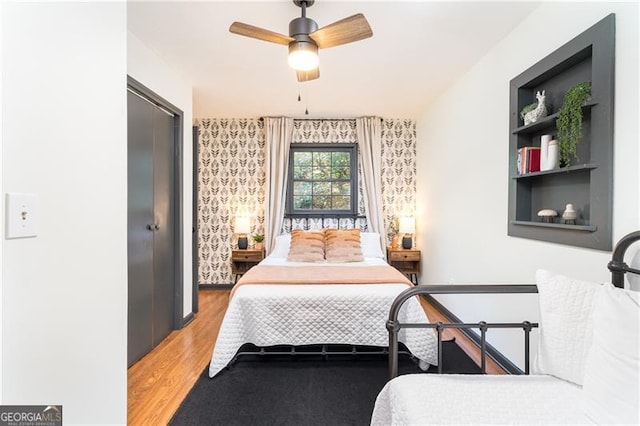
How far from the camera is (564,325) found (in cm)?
121

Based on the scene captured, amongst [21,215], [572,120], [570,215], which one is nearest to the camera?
[21,215]

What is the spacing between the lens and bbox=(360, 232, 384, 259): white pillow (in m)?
3.87

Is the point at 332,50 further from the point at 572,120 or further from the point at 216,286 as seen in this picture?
the point at 216,286

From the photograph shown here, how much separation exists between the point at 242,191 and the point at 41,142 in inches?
145

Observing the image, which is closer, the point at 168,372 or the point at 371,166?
the point at 168,372

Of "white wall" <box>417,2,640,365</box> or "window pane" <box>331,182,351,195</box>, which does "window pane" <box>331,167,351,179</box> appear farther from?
"white wall" <box>417,2,640,365</box>

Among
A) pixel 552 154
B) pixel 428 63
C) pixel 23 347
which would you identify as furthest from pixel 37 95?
pixel 428 63

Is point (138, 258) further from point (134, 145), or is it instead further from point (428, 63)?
point (428, 63)

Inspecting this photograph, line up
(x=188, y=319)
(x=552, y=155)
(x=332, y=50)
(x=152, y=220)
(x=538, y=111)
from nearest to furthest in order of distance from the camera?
(x=552, y=155) < (x=538, y=111) < (x=332, y=50) < (x=152, y=220) < (x=188, y=319)

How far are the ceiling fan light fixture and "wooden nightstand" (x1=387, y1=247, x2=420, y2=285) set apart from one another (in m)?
2.84

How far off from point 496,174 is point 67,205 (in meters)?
2.70

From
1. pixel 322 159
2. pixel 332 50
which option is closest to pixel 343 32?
pixel 332 50

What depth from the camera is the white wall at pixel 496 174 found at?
4.63 feet

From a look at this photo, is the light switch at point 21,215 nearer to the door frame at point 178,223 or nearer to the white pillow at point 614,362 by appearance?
the white pillow at point 614,362
